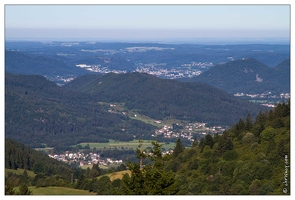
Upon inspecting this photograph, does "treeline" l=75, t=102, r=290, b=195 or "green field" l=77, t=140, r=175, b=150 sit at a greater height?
Answer: "treeline" l=75, t=102, r=290, b=195

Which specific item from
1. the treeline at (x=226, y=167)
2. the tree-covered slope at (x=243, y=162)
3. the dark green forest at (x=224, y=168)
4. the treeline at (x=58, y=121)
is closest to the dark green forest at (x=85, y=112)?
the treeline at (x=58, y=121)

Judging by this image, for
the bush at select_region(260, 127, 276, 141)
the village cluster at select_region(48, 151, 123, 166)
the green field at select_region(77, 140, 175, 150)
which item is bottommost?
the green field at select_region(77, 140, 175, 150)

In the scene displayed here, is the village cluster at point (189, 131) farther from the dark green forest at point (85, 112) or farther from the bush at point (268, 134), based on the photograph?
the bush at point (268, 134)

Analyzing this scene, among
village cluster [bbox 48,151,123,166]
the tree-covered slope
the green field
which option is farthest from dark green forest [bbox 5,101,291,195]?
the green field

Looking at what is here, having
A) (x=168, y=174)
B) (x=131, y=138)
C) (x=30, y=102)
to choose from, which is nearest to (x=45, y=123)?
(x=30, y=102)

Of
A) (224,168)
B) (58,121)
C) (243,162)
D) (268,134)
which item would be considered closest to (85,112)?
(58,121)

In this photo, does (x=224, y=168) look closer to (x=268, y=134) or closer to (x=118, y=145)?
(x=268, y=134)

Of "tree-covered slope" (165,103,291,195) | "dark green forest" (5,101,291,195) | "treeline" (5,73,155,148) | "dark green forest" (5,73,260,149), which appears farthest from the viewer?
"dark green forest" (5,73,260,149)

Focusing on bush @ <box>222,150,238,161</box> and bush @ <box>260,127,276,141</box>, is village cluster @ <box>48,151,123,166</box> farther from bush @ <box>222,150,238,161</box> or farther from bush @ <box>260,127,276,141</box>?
bush @ <box>260,127,276,141</box>

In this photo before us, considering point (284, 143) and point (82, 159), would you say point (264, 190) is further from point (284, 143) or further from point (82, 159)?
point (82, 159)
